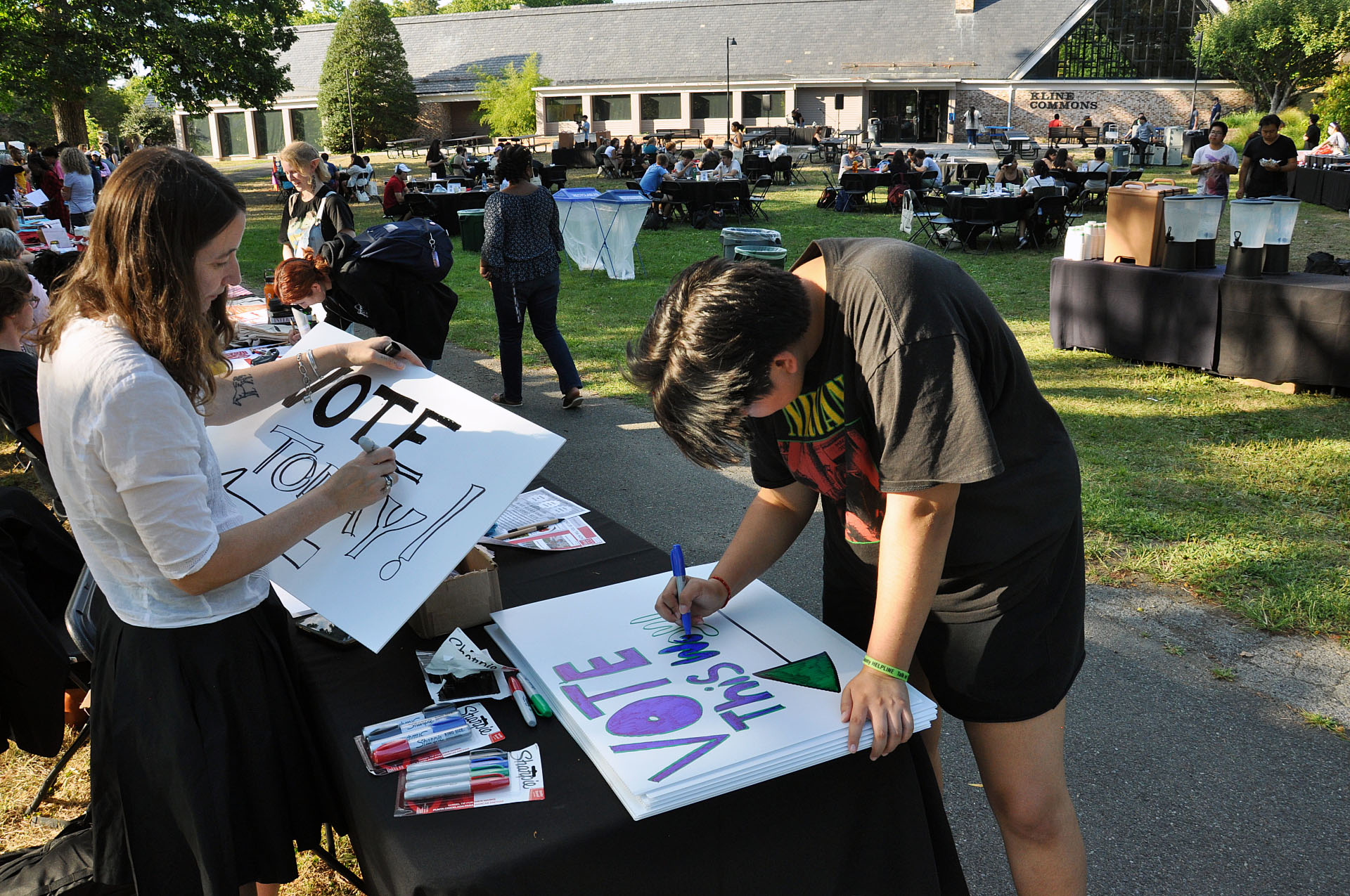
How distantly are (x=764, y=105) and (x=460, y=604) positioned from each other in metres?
48.3

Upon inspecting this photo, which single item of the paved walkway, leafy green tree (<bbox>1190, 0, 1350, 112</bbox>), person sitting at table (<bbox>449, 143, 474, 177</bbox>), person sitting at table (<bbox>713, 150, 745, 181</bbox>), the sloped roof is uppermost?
the sloped roof

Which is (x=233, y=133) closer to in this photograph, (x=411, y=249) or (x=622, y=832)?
(x=411, y=249)

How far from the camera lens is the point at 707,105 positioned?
4719 centimetres

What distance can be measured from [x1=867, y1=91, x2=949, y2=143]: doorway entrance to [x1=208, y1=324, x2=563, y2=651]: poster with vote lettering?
153ft

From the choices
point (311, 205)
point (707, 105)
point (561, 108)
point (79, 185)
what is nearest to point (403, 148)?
point (561, 108)

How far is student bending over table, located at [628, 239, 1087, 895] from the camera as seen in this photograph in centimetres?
128

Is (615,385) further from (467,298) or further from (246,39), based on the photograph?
(246,39)

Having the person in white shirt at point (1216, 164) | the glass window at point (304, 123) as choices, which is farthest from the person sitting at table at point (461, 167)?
the glass window at point (304, 123)

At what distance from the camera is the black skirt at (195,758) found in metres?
1.51

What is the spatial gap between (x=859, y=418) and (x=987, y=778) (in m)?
0.71

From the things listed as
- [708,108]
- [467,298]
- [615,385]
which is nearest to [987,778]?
[615,385]

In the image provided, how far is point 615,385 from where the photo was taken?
718 centimetres

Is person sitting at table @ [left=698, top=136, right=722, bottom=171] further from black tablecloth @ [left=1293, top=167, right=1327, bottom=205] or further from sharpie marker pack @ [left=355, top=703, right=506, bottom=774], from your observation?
sharpie marker pack @ [left=355, top=703, right=506, bottom=774]

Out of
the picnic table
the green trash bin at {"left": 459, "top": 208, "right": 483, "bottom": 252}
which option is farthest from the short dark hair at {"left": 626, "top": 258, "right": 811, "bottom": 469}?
the picnic table
